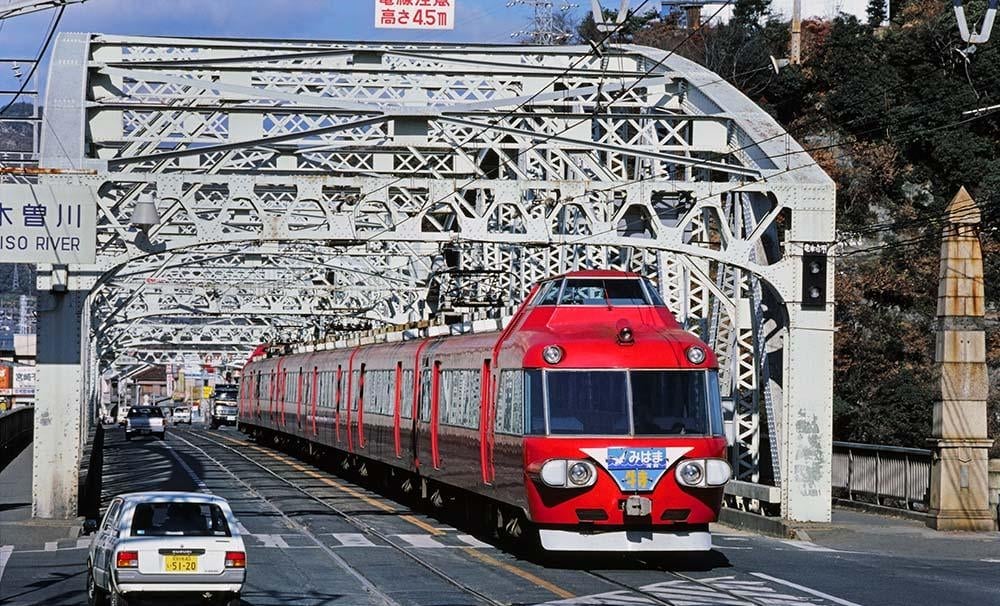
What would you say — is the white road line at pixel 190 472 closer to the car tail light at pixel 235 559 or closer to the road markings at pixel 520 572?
the road markings at pixel 520 572

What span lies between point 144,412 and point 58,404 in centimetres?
4341

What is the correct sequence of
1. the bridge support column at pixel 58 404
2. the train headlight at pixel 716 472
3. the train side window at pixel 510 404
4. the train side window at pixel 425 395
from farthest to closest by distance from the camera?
the train side window at pixel 425 395 < the bridge support column at pixel 58 404 < the train side window at pixel 510 404 < the train headlight at pixel 716 472

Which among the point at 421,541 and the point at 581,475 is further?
the point at 421,541

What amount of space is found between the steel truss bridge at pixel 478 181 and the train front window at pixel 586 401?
6351 mm

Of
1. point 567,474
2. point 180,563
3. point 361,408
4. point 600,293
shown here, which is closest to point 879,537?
point 600,293

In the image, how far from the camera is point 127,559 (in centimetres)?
1457

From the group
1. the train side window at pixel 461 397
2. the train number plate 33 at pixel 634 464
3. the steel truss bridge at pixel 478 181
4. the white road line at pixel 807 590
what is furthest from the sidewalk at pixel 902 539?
the train side window at pixel 461 397

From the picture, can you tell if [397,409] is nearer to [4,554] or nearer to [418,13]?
A: [418,13]

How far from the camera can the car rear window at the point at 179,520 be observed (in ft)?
49.1

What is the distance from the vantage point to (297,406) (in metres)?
49.3

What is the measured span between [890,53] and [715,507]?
5171cm

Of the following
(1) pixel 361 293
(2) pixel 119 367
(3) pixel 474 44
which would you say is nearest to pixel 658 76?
(3) pixel 474 44

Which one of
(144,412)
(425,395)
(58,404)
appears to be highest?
(425,395)

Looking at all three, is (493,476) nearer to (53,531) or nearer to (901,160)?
(53,531)
